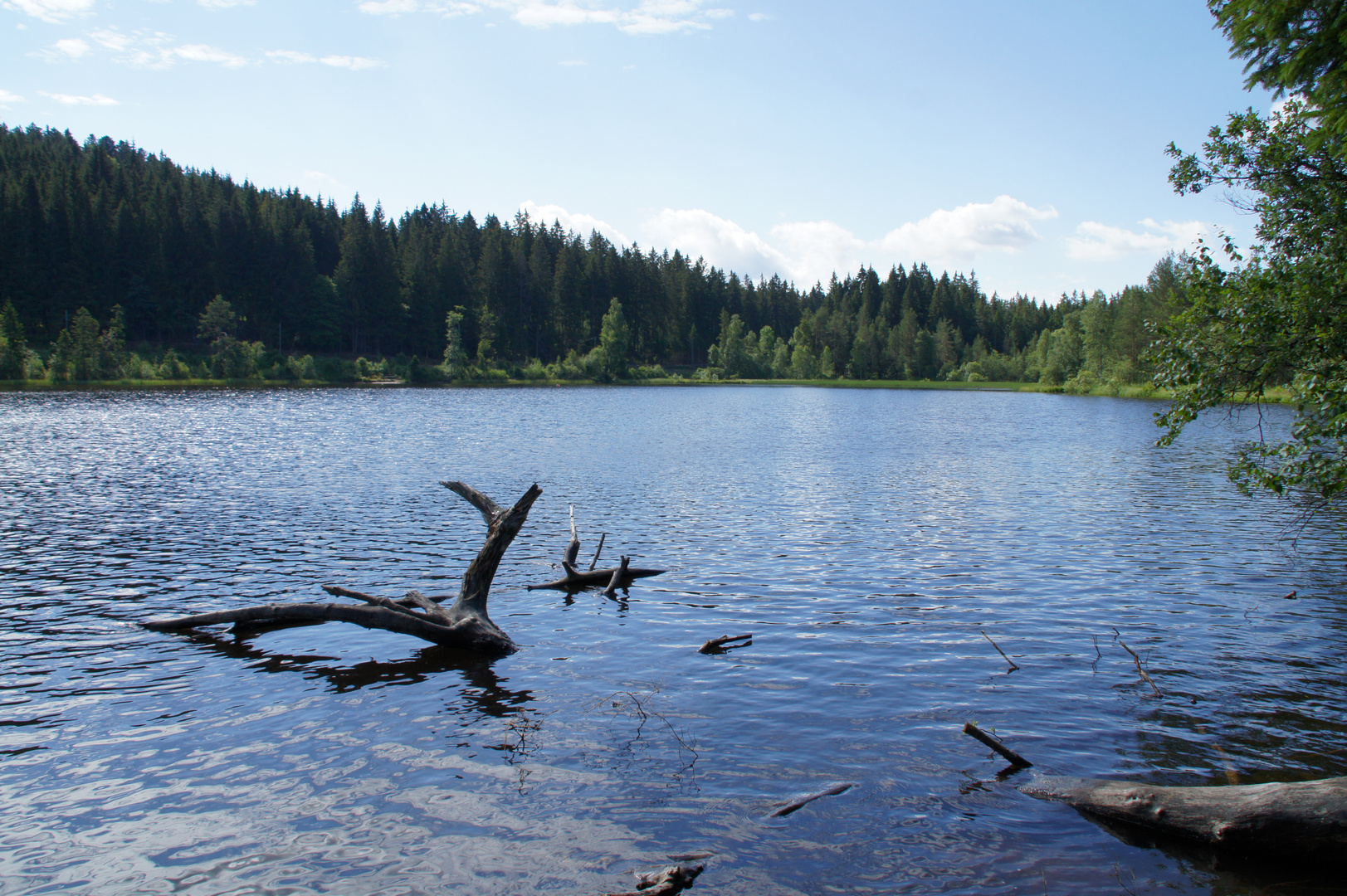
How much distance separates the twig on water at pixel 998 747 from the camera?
30.0 ft

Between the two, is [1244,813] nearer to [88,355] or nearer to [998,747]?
[998,747]

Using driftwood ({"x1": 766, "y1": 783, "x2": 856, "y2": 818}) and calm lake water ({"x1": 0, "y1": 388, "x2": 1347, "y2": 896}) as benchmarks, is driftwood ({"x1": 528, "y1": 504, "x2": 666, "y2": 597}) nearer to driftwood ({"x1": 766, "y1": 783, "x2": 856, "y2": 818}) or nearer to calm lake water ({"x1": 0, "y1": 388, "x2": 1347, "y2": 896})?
calm lake water ({"x1": 0, "y1": 388, "x2": 1347, "y2": 896})

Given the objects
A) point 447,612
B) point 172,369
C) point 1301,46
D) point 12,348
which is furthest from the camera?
point 172,369

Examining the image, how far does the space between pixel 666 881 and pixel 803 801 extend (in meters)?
2.35

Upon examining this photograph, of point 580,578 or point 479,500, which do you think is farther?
point 580,578

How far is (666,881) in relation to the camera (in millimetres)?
7809

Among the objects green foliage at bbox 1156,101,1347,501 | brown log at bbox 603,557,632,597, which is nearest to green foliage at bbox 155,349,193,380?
brown log at bbox 603,557,632,597

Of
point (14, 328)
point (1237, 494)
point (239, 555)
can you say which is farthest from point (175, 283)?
point (1237, 494)

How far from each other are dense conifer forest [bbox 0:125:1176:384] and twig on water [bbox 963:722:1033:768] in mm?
117416

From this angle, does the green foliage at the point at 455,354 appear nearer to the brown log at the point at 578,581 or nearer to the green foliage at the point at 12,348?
the green foliage at the point at 12,348

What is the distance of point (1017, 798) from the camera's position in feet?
31.8

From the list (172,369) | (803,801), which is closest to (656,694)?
(803,801)

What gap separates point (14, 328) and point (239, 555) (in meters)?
126

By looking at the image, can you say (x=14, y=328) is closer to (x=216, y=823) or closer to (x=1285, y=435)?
(x=216, y=823)
